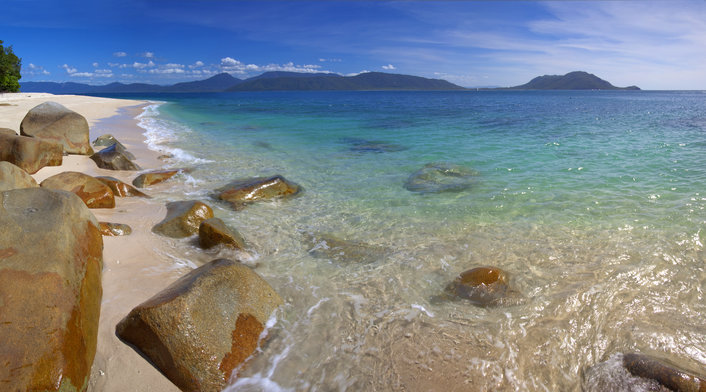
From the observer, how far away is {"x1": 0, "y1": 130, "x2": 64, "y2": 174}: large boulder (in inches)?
332

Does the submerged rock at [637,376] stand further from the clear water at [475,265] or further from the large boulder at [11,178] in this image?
the large boulder at [11,178]

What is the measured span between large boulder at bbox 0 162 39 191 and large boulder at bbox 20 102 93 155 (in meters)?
6.27

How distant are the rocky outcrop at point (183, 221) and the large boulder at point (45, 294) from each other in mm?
2257

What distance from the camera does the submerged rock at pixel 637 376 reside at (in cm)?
318

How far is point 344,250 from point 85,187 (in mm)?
5058

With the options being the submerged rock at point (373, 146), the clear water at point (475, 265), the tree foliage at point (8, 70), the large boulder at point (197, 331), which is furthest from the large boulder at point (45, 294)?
the tree foliage at point (8, 70)

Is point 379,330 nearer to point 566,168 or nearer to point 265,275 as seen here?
point 265,275

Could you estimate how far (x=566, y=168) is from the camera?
467 inches

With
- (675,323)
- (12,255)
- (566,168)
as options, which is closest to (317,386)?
(12,255)

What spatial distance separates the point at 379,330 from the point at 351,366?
62 centimetres

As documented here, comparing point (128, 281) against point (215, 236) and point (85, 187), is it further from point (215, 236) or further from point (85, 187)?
point (85, 187)

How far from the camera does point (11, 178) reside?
5527 millimetres

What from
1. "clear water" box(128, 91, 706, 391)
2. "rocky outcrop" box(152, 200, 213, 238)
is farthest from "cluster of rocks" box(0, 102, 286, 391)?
"rocky outcrop" box(152, 200, 213, 238)

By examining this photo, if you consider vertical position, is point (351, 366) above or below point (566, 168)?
below
